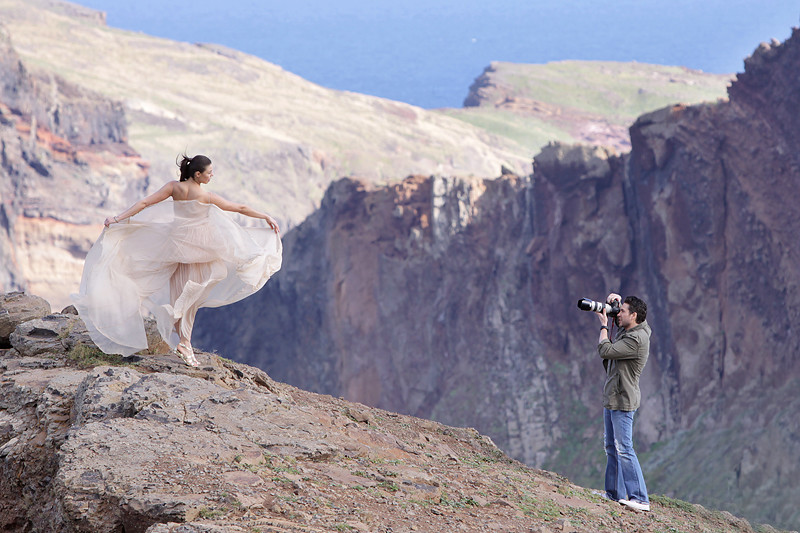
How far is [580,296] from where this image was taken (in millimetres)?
48438

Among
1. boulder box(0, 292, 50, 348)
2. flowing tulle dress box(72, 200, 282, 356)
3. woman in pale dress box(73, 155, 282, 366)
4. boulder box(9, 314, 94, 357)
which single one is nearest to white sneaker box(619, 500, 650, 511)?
flowing tulle dress box(72, 200, 282, 356)

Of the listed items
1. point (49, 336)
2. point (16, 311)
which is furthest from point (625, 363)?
point (16, 311)

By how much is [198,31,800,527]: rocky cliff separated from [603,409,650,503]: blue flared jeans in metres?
22.6

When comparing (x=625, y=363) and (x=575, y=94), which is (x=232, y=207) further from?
(x=575, y=94)

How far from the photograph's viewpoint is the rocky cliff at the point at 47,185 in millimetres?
78938

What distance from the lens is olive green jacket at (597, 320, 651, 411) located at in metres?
9.15

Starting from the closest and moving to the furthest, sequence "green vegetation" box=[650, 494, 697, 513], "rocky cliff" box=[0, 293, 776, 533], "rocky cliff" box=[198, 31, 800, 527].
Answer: "rocky cliff" box=[0, 293, 776, 533], "green vegetation" box=[650, 494, 697, 513], "rocky cliff" box=[198, 31, 800, 527]

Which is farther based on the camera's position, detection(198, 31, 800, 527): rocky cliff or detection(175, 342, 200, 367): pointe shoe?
detection(198, 31, 800, 527): rocky cliff

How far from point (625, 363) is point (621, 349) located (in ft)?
0.84

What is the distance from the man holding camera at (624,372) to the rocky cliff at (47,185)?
239ft

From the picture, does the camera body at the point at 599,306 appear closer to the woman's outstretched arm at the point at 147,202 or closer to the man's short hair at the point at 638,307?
the man's short hair at the point at 638,307

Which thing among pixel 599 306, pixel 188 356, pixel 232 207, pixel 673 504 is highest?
pixel 232 207

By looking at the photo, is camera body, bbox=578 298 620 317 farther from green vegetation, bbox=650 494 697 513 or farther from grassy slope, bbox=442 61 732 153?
grassy slope, bbox=442 61 732 153

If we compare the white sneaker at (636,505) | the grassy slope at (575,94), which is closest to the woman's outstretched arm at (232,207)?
the white sneaker at (636,505)
